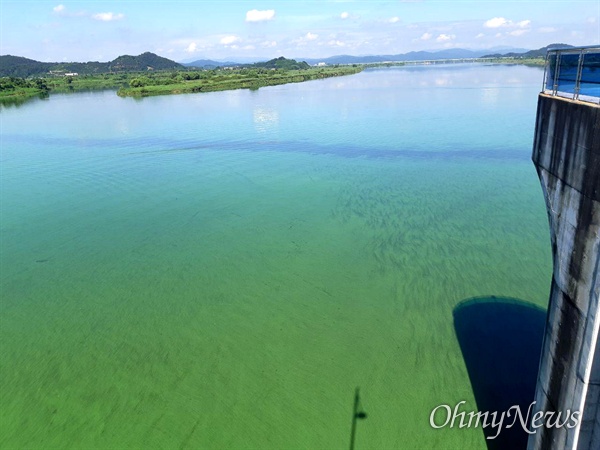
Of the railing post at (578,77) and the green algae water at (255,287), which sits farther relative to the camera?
the green algae water at (255,287)

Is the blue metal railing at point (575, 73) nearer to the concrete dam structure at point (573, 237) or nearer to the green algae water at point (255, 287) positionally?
the concrete dam structure at point (573, 237)

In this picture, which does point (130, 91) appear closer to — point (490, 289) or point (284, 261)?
point (284, 261)

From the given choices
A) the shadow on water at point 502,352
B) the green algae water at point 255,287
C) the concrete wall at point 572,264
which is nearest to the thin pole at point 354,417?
the green algae water at point 255,287

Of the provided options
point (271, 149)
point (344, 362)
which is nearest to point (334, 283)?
point (344, 362)

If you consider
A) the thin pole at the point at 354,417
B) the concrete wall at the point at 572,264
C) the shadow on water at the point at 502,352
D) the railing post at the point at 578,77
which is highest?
the railing post at the point at 578,77

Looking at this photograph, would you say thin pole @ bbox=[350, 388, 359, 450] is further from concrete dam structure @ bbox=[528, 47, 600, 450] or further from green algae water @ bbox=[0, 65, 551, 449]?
concrete dam structure @ bbox=[528, 47, 600, 450]

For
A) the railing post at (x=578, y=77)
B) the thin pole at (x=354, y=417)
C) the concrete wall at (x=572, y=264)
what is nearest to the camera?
the concrete wall at (x=572, y=264)
